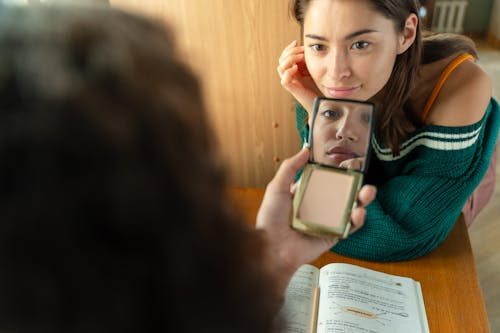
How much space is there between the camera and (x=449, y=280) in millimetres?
762

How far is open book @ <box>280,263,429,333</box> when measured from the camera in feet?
2.18

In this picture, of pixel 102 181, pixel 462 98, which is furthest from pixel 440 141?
pixel 102 181

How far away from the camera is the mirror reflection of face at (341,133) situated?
705mm

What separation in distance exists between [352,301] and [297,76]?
49 centimetres

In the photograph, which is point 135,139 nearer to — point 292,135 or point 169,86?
point 169,86

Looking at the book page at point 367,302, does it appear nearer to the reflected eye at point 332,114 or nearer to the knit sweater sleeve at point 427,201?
the knit sweater sleeve at point 427,201

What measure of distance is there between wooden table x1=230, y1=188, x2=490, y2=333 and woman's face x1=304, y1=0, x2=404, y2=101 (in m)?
0.30

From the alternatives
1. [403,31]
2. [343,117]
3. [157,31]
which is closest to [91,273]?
[157,31]

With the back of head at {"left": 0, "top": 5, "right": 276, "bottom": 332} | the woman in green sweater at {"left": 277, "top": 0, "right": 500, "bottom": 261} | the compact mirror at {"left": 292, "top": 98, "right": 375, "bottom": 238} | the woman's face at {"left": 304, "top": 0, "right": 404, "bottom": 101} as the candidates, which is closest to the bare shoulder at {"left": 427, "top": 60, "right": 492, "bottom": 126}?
the woman in green sweater at {"left": 277, "top": 0, "right": 500, "bottom": 261}

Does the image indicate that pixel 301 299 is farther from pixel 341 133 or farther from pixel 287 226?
pixel 341 133

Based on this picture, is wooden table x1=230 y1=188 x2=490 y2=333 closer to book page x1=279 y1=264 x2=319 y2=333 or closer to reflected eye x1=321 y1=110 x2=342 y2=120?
book page x1=279 y1=264 x2=319 y2=333

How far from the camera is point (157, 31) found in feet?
Answer: 0.75

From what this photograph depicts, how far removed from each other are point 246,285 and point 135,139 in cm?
12

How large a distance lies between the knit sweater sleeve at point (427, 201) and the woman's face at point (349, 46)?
0.18 meters
